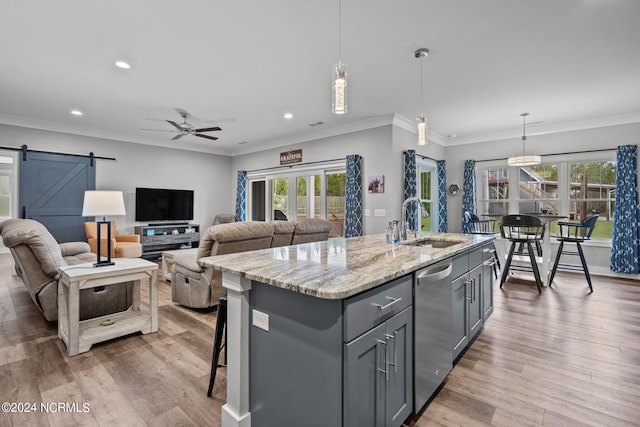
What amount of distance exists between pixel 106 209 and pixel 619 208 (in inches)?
285

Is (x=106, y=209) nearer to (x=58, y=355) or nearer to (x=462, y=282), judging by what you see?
(x=58, y=355)

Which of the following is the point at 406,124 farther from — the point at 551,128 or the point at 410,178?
the point at 551,128

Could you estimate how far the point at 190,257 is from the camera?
3602 millimetres

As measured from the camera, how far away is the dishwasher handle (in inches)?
67.3

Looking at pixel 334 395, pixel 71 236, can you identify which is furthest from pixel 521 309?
pixel 71 236

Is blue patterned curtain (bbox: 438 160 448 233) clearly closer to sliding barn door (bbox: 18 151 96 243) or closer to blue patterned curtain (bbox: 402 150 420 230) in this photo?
blue patterned curtain (bbox: 402 150 420 230)

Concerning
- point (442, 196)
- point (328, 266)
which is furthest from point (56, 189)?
point (442, 196)

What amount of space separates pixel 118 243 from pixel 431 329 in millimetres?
5946

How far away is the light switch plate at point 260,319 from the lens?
1452 mm

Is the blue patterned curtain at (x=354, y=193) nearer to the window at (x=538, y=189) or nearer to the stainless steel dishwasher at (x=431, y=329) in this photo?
the window at (x=538, y=189)

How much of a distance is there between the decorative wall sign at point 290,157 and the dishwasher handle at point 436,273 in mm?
5099

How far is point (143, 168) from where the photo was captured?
22.6 feet

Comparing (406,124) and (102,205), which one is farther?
(406,124)

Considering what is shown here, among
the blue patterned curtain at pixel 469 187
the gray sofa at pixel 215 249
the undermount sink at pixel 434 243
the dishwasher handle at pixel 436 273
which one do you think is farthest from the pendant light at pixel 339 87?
the blue patterned curtain at pixel 469 187
